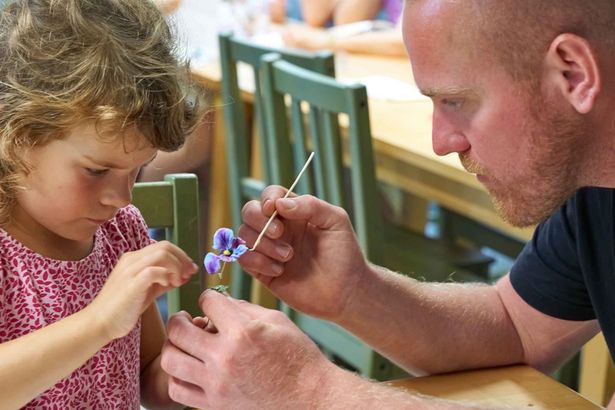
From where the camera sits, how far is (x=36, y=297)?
4.64 feet

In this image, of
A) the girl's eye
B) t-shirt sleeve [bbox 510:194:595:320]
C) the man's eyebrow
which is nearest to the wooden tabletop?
t-shirt sleeve [bbox 510:194:595:320]

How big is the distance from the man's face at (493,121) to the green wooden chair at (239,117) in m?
1.35

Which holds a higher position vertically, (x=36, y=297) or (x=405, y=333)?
(x=36, y=297)

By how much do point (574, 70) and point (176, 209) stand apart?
66 cm

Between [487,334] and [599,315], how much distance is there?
190 mm

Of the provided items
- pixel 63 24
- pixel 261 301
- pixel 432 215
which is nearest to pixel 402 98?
pixel 261 301

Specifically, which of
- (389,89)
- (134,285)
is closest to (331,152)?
(389,89)

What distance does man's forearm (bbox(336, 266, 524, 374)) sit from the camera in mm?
1734

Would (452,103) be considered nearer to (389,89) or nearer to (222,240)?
(222,240)

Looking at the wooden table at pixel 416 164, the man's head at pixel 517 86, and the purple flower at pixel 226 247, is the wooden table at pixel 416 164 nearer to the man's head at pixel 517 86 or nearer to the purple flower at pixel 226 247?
the man's head at pixel 517 86

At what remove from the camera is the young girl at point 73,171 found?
4.19ft

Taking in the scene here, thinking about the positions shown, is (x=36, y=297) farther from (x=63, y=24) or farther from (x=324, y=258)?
(x=324, y=258)

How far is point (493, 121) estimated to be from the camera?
1539mm

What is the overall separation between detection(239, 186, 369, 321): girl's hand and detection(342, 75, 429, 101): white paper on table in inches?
61.7
